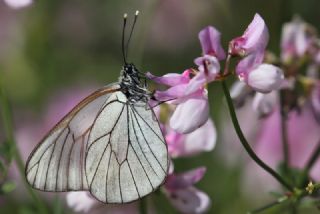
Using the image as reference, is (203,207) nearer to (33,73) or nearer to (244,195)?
(244,195)

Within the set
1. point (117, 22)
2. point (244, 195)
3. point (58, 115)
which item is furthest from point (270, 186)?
point (117, 22)

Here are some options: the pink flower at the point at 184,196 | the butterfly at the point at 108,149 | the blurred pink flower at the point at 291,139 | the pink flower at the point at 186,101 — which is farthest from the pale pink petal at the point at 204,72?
the blurred pink flower at the point at 291,139

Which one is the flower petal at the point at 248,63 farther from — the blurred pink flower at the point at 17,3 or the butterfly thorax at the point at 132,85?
the blurred pink flower at the point at 17,3

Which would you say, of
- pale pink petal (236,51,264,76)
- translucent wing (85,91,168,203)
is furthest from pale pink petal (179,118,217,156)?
pale pink petal (236,51,264,76)

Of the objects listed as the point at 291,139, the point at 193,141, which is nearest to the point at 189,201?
the point at 193,141

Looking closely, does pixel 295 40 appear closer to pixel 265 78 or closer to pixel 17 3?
pixel 265 78

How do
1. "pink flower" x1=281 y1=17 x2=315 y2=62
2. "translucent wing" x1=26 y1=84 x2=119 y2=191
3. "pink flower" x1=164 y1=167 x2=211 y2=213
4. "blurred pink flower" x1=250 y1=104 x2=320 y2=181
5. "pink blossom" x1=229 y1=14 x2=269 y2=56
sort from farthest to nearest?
"blurred pink flower" x1=250 y1=104 x2=320 y2=181
"pink flower" x1=281 y1=17 x2=315 y2=62
"pink flower" x1=164 y1=167 x2=211 y2=213
"translucent wing" x1=26 y1=84 x2=119 y2=191
"pink blossom" x1=229 y1=14 x2=269 y2=56

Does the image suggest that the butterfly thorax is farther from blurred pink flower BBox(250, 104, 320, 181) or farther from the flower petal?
blurred pink flower BBox(250, 104, 320, 181)

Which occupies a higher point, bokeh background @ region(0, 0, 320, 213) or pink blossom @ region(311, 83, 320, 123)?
bokeh background @ region(0, 0, 320, 213)
